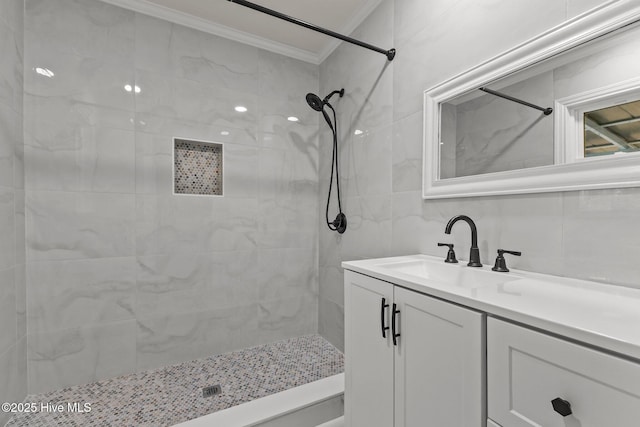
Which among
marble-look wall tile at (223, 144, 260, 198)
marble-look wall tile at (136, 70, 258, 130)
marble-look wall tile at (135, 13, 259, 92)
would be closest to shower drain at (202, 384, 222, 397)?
marble-look wall tile at (223, 144, 260, 198)

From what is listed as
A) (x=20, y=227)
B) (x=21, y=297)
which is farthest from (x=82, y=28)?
(x=21, y=297)

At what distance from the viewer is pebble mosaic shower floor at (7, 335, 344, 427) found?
58.1 inches

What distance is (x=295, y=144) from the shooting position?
243 cm

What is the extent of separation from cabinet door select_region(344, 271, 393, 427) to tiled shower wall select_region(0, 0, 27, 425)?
166 cm

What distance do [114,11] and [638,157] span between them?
8.81 feet

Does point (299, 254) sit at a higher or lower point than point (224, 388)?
higher

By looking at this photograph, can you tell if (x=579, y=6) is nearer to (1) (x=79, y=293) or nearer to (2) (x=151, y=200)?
(2) (x=151, y=200)

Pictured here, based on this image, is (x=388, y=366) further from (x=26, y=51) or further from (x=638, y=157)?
(x=26, y=51)

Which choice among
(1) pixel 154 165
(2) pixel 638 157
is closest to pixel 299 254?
(1) pixel 154 165

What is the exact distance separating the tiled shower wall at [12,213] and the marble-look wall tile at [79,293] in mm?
65

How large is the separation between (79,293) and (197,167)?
1072 millimetres

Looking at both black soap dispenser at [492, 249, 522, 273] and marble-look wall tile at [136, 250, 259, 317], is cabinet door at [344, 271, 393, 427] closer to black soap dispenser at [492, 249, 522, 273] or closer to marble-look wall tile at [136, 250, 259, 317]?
black soap dispenser at [492, 249, 522, 273]

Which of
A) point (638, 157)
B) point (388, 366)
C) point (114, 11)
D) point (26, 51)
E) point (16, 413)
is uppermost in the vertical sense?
point (114, 11)

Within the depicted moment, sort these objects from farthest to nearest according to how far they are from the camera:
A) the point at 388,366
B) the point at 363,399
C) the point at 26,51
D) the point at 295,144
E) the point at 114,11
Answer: the point at 295,144 → the point at 114,11 → the point at 26,51 → the point at 363,399 → the point at 388,366
